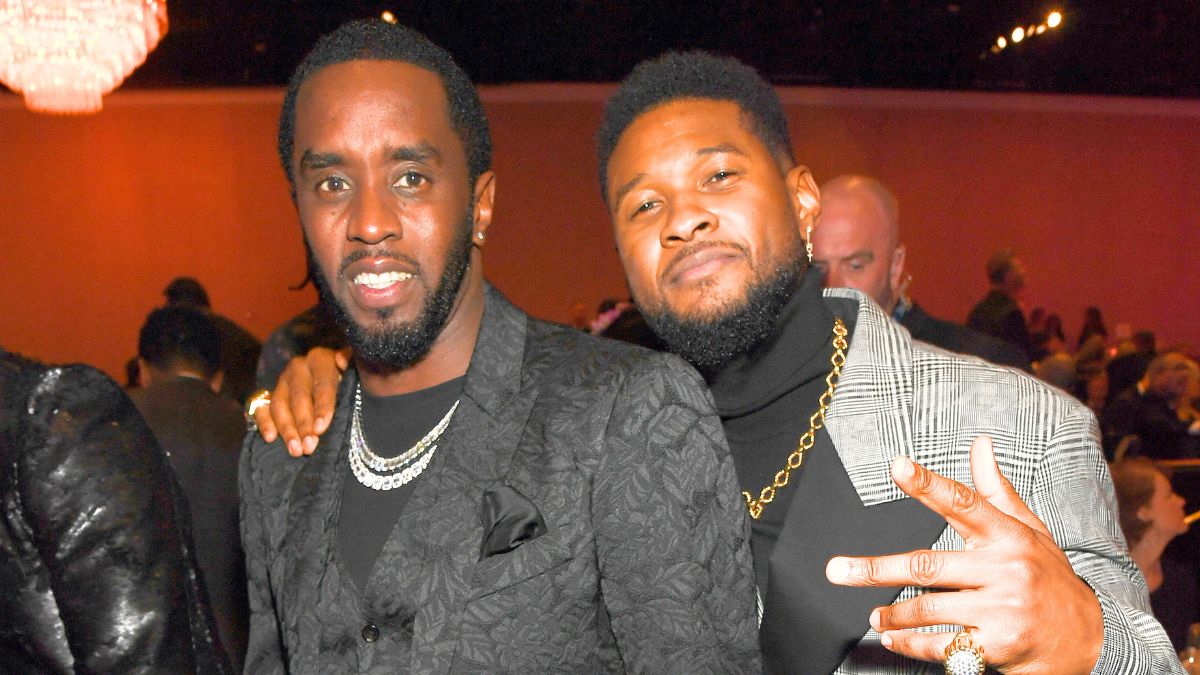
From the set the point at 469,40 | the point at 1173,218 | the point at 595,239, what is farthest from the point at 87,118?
the point at 1173,218

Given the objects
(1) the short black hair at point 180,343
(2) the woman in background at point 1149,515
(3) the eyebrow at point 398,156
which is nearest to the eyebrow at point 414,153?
(3) the eyebrow at point 398,156

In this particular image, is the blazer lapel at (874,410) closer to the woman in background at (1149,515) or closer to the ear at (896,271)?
the ear at (896,271)

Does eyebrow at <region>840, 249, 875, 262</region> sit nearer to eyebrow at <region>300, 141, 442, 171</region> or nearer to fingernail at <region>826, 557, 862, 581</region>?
eyebrow at <region>300, 141, 442, 171</region>

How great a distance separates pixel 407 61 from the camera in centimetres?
171

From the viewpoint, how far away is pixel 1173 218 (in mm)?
11844

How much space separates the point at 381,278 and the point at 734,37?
24.2 feet

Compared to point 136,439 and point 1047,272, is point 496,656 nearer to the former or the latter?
point 136,439

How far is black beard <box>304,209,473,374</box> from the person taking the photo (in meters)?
1.64

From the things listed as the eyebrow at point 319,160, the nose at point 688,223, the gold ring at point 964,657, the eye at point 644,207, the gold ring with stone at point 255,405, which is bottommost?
the gold ring at point 964,657

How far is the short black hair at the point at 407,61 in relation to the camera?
172cm

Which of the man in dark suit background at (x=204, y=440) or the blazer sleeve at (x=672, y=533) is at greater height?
the blazer sleeve at (x=672, y=533)

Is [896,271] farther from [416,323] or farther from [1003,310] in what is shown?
[1003,310]

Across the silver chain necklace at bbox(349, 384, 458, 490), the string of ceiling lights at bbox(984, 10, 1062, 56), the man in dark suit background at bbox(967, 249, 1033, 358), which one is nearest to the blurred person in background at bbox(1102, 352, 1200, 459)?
the man in dark suit background at bbox(967, 249, 1033, 358)

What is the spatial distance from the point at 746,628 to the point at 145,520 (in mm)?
804
